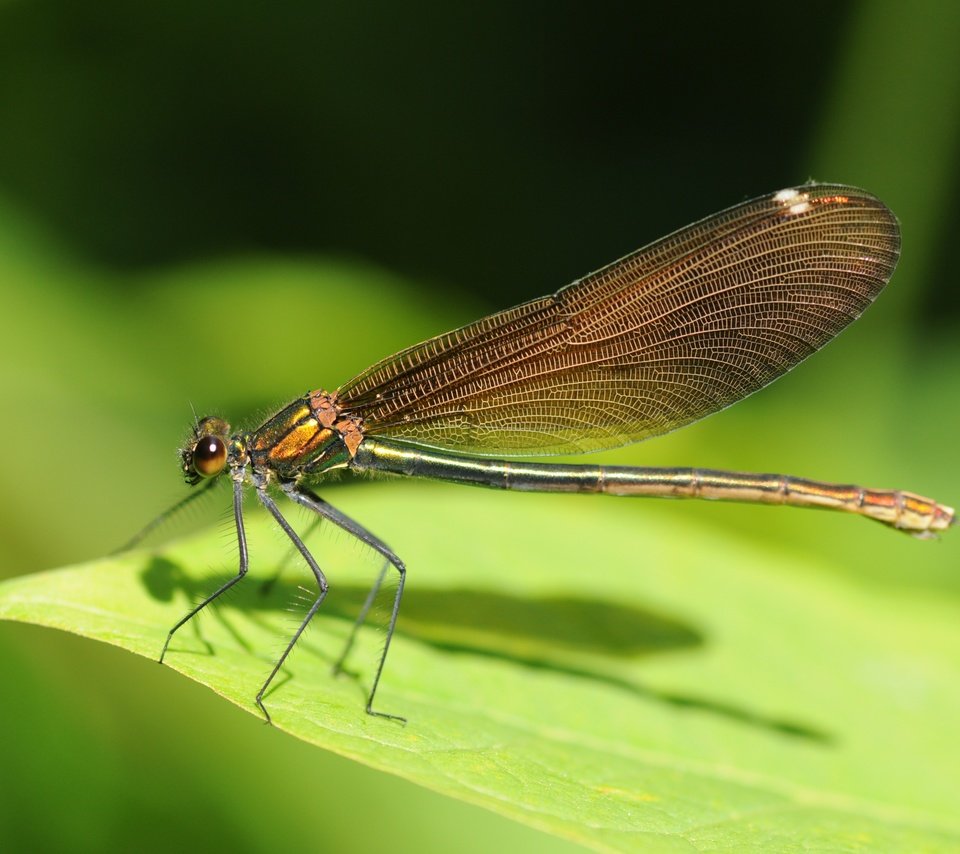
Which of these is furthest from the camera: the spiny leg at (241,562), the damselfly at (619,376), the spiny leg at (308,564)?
the damselfly at (619,376)

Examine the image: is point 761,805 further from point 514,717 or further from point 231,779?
point 231,779

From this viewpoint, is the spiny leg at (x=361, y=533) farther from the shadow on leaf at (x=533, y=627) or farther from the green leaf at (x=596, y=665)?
the shadow on leaf at (x=533, y=627)

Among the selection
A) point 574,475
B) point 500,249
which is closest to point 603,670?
point 574,475

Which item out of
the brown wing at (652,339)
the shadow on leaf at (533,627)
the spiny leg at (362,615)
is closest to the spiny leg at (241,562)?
the shadow on leaf at (533,627)

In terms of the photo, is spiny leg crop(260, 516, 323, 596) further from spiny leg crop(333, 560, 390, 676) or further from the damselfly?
spiny leg crop(333, 560, 390, 676)

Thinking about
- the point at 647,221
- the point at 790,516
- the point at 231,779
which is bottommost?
the point at 231,779
